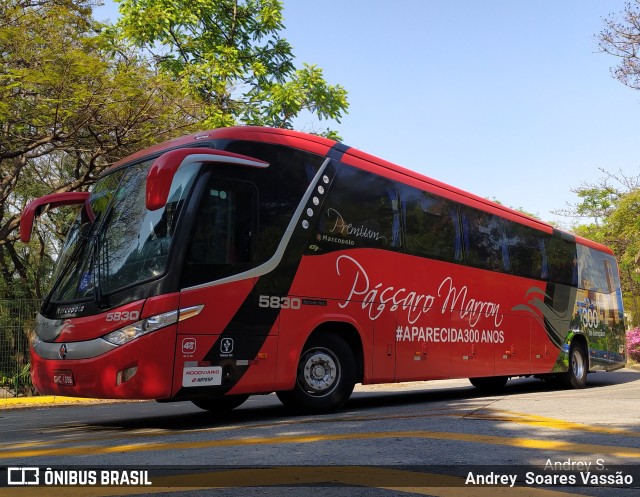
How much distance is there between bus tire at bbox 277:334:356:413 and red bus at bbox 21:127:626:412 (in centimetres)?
2

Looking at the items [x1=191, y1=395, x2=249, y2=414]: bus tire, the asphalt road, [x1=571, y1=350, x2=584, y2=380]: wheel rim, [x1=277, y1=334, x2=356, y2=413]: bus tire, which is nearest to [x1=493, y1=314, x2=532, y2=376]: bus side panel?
[x1=571, y1=350, x2=584, y2=380]: wheel rim

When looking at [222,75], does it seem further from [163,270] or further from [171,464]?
[171,464]

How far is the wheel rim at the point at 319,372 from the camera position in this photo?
28.0 feet

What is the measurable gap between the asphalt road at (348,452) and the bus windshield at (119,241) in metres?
1.72

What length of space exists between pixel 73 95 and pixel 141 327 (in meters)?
8.48

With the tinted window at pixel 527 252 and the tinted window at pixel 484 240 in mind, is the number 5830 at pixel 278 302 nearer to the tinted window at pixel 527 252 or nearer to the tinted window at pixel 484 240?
the tinted window at pixel 484 240

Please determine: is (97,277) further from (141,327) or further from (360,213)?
(360,213)

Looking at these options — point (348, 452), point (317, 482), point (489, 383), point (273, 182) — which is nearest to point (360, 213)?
point (273, 182)

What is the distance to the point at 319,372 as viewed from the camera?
8.69 meters

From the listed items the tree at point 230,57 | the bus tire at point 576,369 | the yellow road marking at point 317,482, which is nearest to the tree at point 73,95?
the tree at point 230,57

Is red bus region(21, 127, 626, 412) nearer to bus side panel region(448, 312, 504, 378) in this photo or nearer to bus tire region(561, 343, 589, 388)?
bus side panel region(448, 312, 504, 378)

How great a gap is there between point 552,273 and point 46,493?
41.4 feet

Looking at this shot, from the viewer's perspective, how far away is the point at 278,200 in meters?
8.25

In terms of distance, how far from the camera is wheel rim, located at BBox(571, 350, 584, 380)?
15.2m
